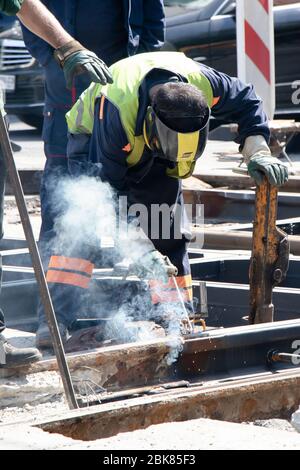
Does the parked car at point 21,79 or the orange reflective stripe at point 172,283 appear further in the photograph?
the parked car at point 21,79

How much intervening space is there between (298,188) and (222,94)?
2964 mm

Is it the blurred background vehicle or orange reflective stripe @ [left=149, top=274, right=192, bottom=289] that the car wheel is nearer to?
the blurred background vehicle

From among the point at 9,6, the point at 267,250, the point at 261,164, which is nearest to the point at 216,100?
the point at 261,164

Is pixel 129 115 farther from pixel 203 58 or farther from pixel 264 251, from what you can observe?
pixel 203 58

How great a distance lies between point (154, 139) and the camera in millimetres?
4934

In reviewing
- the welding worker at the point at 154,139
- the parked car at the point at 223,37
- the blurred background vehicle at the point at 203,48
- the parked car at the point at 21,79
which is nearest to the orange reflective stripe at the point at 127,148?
the welding worker at the point at 154,139

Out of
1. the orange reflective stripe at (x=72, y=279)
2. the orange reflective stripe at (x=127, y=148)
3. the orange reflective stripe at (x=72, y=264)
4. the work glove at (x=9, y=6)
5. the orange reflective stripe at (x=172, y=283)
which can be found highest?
the work glove at (x=9, y=6)

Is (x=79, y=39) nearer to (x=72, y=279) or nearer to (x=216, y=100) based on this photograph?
(x=216, y=100)

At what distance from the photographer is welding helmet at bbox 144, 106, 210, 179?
192 inches

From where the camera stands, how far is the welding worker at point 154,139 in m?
4.91

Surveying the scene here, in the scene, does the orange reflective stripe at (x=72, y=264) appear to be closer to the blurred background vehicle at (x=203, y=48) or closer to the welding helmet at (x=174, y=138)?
the welding helmet at (x=174, y=138)

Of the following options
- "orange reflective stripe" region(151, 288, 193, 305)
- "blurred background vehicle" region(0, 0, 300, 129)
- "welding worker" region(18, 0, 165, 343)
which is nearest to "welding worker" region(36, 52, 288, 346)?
"orange reflective stripe" region(151, 288, 193, 305)

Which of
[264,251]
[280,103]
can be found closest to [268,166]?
[264,251]

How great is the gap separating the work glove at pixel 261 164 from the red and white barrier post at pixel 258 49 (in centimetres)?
321
